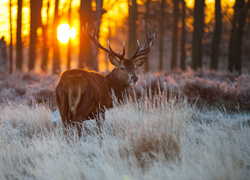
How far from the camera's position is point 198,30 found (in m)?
15.2

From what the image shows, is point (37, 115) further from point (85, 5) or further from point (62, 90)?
point (85, 5)

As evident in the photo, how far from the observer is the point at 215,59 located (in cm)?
1755

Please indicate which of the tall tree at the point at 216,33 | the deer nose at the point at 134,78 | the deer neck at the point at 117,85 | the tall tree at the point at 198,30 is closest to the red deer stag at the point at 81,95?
the deer nose at the point at 134,78

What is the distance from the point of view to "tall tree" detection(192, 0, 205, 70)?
14711 mm

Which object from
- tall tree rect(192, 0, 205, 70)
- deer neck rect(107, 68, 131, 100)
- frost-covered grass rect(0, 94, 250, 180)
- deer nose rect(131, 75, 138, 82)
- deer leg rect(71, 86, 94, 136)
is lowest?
frost-covered grass rect(0, 94, 250, 180)

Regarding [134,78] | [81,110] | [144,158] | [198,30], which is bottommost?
[144,158]

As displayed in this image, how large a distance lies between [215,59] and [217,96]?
9.45 m

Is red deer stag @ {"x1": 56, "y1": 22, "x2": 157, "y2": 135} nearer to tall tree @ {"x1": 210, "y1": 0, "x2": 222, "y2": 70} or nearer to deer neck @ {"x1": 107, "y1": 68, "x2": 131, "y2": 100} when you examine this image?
deer neck @ {"x1": 107, "y1": 68, "x2": 131, "y2": 100}

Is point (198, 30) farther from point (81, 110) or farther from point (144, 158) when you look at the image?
point (144, 158)

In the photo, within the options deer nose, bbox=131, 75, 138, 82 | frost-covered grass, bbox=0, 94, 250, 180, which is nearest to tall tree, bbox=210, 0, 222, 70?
deer nose, bbox=131, 75, 138, 82

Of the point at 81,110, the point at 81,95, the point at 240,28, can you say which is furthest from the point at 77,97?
the point at 240,28

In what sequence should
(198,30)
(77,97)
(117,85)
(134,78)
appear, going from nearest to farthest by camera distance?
(77,97) < (134,78) < (117,85) < (198,30)

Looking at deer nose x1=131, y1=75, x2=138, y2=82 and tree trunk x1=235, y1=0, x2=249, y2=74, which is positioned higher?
tree trunk x1=235, y1=0, x2=249, y2=74

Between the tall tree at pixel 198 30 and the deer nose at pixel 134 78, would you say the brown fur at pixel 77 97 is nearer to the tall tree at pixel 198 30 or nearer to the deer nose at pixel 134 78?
the deer nose at pixel 134 78
